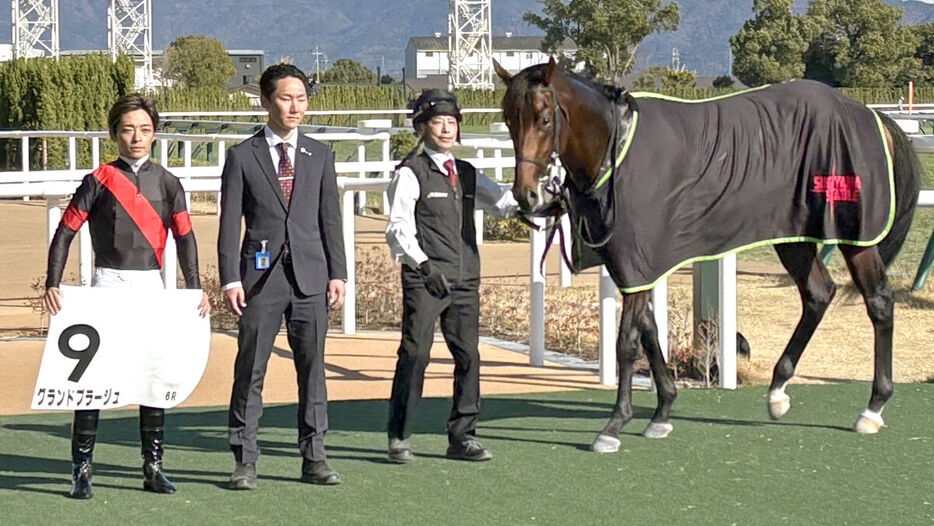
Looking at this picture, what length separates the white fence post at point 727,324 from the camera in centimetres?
790

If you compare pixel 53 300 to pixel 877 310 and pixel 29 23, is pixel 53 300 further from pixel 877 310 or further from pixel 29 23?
pixel 29 23

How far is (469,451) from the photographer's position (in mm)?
6219

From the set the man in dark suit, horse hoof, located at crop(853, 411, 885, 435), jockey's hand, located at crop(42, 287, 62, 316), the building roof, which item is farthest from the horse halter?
the building roof

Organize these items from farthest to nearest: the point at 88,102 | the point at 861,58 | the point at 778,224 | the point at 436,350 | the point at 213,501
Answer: the point at 861,58 < the point at 88,102 < the point at 436,350 < the point at 778,224 < the point at 213,501

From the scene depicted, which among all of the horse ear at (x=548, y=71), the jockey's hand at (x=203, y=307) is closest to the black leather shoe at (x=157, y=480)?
the jockey's hand at (x=203, y=307)

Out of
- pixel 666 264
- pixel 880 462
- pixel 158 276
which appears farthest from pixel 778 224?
pixel 158 276

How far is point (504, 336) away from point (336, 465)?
3.92 meters

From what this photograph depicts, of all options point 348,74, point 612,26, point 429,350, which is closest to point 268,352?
point 429,350

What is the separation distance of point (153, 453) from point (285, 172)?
1.12 meters

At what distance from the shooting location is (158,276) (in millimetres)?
5805

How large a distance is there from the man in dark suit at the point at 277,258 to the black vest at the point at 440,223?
1.35 ft

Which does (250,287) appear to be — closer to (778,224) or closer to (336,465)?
(336,465)

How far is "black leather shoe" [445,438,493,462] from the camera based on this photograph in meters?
6.21

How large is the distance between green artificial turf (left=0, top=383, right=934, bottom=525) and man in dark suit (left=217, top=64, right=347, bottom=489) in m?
0.23
